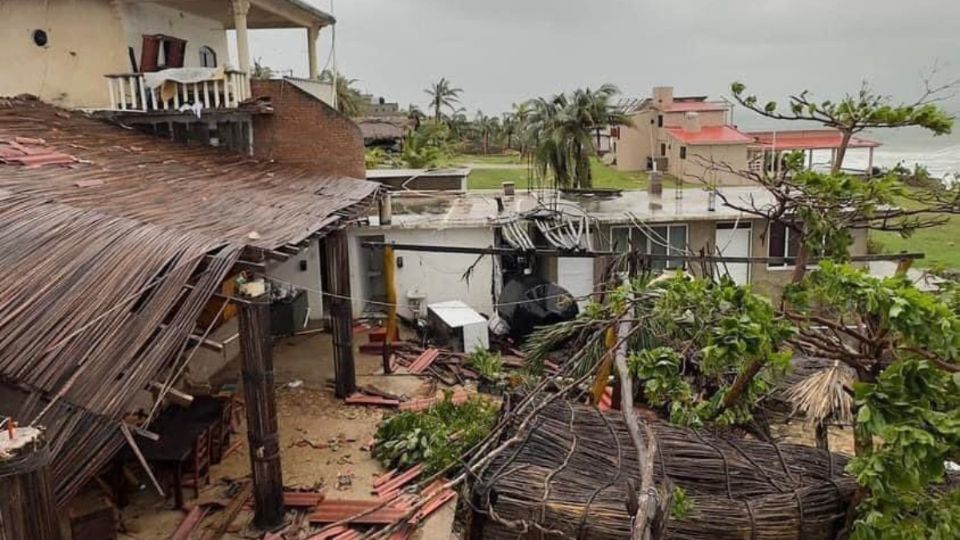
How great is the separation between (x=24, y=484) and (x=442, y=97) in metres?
70.8

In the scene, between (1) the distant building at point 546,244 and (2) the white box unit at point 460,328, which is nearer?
(2) the white box unit at point 460,328

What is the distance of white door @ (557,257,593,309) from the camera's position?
1828cm

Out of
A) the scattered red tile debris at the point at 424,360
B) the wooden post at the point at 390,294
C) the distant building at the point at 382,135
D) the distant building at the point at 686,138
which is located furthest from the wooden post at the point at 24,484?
the distant building at the point at 382,135

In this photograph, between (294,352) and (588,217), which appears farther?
(588,217)

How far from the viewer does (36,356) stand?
5938mm

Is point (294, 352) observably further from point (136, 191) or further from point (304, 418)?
point (136, 191)

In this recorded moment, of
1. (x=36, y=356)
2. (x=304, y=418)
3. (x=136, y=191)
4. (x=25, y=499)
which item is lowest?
(x=304, y=418)

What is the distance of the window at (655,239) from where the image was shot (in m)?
18.0

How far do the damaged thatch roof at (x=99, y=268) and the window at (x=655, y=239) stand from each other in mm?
8590

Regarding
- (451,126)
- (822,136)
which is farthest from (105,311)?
(451,126)

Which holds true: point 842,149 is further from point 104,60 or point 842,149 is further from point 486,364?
point 104,60

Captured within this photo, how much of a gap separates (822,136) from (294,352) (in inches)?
1804

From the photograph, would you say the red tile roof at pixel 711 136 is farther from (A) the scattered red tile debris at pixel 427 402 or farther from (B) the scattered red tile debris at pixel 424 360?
(A) the scattered red tile debris at pixel 427 402

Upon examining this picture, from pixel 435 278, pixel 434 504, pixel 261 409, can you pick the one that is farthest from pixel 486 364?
pixel 261 409
